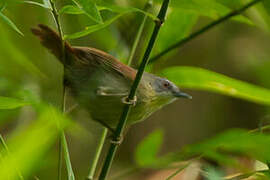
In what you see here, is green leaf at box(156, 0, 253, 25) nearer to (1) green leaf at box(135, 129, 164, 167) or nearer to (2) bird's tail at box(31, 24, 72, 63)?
(1) green leaf at box(135, 129, 164, 167)

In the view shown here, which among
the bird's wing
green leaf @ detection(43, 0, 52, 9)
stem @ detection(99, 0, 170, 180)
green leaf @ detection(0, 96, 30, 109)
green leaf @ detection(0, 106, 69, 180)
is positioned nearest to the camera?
green leaf @ detection(0, 106, 69, 180)

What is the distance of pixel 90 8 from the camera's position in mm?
1249

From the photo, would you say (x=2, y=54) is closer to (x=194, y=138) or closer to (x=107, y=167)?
(x=107, y=167)

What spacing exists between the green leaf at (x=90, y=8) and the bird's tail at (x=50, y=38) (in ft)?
3.76

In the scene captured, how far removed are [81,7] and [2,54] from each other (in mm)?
1411

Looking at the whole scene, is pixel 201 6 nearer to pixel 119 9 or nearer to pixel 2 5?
pixel 119 9

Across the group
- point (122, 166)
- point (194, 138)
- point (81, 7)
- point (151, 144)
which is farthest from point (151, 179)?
point (81, 7)

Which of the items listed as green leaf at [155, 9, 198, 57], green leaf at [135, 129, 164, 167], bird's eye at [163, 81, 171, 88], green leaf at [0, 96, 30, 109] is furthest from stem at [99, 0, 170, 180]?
bird's eye at [163, 81, 171, 88]

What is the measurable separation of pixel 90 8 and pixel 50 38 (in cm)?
124

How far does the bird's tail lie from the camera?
2391 millimetres

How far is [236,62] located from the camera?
23.0 ft

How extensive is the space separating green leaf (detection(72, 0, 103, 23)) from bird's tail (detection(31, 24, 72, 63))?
1.15m

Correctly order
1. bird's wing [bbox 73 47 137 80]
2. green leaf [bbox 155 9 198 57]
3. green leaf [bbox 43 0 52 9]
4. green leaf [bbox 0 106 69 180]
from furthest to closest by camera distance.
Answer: bird's wing [bbox 73 47 137 80] → green leaf [bbox 155 9 198 57] → green leaf [bbox 43 0 52 9] → green leaf [bbox 0 106 69 180]

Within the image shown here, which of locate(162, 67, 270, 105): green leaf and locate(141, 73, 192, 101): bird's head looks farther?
locate(141, 73, 192, 101): bird's head
